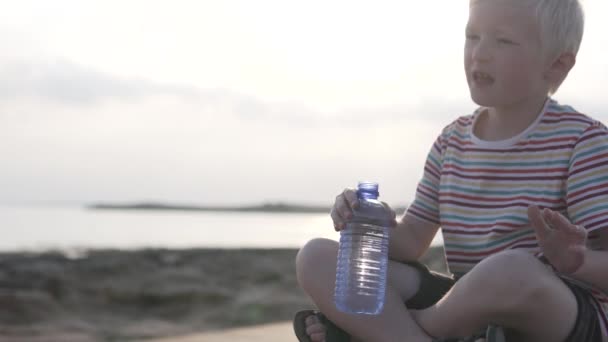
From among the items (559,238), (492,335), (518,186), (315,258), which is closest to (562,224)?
(559,238)

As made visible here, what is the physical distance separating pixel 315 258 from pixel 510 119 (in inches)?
25.9

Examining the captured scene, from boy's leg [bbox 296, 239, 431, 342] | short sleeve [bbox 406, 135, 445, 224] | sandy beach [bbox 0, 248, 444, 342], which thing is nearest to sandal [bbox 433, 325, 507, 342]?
boy's leg [bbox 296, 239, 431, 342]

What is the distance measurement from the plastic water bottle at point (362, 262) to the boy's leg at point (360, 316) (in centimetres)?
2

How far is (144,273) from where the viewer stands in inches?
297

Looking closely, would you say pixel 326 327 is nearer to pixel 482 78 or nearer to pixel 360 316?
pixel 360 316

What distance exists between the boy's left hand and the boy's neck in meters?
0.50

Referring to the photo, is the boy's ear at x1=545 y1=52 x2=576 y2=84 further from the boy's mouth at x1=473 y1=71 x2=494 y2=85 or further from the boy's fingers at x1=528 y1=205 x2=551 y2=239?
the boy's fingers at x1=528 y1=205 x2=551 y2=239

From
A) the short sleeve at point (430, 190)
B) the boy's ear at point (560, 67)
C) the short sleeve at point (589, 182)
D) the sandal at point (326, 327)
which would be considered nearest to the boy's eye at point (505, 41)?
the boy's ear at point (560, 67)

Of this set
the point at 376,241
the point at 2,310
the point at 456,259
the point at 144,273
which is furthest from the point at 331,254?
the point at 144,273

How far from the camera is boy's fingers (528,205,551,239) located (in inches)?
81.0

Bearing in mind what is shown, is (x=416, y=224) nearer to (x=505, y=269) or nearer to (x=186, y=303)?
(x=505, y=269)

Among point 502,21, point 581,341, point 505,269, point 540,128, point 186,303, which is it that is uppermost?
point 502,21

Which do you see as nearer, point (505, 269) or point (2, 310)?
point (505, 269)

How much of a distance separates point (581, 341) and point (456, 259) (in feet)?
1.54
